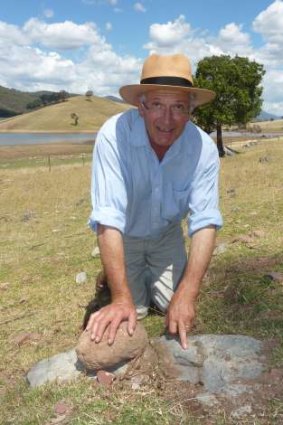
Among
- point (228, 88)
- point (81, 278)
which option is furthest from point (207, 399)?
point (228, 88)

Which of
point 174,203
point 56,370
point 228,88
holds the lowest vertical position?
point 56,370

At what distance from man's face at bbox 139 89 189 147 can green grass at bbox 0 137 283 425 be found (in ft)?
6.68

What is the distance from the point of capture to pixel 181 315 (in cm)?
418

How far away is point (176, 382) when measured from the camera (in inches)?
157

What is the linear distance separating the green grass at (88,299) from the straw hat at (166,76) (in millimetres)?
2313

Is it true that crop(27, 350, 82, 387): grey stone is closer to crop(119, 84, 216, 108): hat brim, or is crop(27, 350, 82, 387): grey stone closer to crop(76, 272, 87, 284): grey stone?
crop(119, 84, 216, 108): hat brim

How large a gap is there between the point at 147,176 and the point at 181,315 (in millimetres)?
1332

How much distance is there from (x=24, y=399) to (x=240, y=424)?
1844 mm

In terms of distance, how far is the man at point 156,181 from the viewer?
4191mm

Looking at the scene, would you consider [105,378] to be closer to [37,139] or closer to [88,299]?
[88,299]

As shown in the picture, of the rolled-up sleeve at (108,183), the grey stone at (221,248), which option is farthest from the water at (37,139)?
the rolled-up sleeve at (108,183)

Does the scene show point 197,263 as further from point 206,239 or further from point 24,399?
point 24,399

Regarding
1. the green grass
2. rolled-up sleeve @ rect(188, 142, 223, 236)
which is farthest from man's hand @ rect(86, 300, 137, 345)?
rolled-up sleeve @ rect(188, 142, 223, 236)

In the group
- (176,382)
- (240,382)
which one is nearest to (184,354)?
(176,382)
